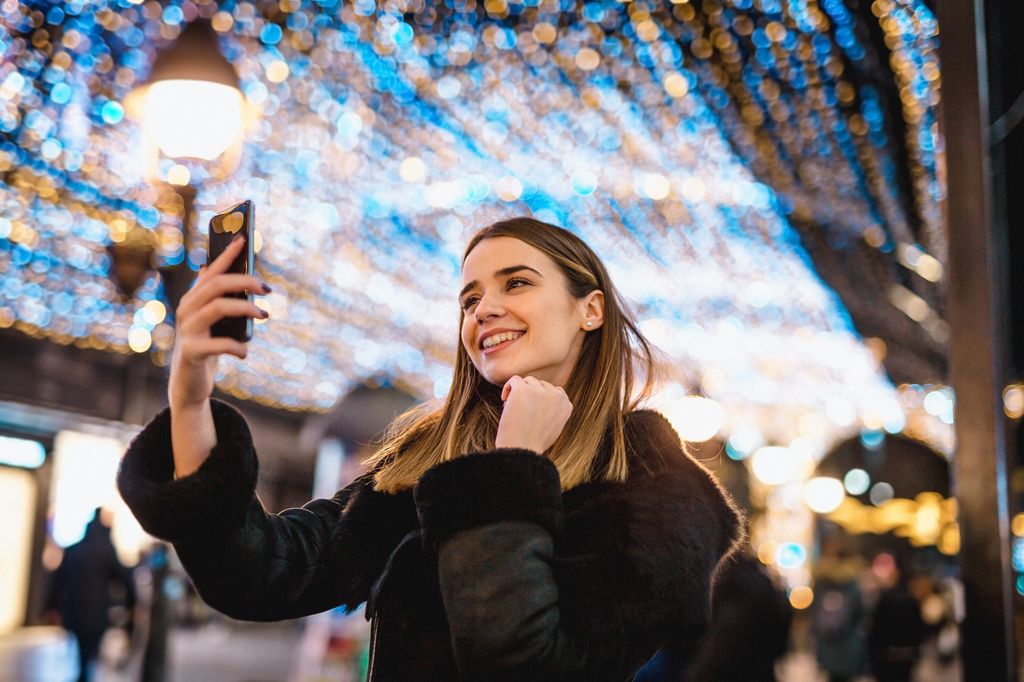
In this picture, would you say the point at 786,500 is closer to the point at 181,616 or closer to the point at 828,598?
the point at 181,616

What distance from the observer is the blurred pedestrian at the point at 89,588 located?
34.1ft

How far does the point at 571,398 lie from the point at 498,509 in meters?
0.55

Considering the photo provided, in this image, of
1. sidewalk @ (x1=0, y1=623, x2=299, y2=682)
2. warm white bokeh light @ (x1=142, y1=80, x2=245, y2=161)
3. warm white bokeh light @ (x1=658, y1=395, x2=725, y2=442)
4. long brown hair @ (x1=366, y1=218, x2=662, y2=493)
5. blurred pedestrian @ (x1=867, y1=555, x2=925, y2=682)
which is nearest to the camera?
long brown hair @ (x1=366, y1=218, x2=662, y2=493)

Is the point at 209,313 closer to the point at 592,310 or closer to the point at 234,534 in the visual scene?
the point at 234,534

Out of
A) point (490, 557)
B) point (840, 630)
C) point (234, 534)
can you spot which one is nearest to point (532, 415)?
point (490, 557)

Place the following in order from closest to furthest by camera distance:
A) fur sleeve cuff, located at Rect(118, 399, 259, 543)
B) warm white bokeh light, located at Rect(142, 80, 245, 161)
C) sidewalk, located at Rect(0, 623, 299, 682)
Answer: fur sleeve cuff, located at Rect(118, 399, 259, 543) → warm white bokeh light, located at Rect(142, 80, 245, 161) → sidewalk, located at Rect(0, 623, 299, 682)

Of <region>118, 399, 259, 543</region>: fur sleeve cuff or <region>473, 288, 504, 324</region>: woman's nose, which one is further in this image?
<region>473, 288, 504, 324</region>: woman's nose

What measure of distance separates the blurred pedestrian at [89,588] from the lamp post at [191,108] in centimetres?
592

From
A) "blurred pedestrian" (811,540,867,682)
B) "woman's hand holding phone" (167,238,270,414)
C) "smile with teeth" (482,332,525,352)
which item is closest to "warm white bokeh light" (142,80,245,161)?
"smile with teeth" (482,332,525,352)

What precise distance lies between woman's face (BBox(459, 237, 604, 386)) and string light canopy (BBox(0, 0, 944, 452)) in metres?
0.68

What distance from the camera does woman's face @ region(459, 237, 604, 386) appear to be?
259 cm

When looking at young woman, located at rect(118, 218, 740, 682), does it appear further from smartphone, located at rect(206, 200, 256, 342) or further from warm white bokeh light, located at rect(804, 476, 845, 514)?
warm white bokeh light, located at rect(804, 476, 845, 514)

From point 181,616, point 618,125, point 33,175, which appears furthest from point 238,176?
point 181,616

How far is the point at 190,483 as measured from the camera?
2.15 m
